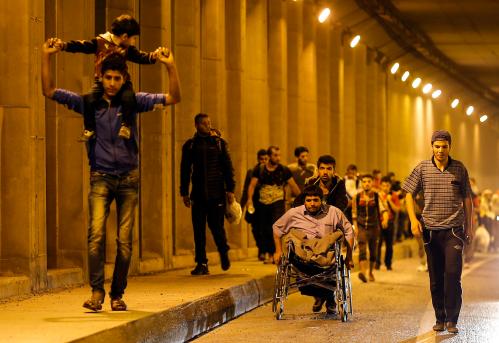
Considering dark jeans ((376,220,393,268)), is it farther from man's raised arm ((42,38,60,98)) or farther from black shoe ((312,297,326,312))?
man's raised arm ((42,38,60,98))

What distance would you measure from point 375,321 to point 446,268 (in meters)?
1.59

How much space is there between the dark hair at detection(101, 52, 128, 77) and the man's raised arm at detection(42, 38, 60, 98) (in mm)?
464

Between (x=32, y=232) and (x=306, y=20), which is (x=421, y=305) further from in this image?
(x=306, y=20)

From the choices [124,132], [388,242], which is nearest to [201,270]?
[124,132]

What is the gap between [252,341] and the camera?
42.0 feet

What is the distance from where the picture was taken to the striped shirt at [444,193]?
13.5 metres

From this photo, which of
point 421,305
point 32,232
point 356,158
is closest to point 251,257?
point 421,305

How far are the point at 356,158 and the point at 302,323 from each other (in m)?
29.9

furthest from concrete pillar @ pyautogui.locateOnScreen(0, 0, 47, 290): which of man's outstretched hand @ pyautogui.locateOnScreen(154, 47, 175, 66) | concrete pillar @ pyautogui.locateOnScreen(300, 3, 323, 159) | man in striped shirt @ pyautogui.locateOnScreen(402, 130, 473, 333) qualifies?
concrete pillar @ pyautogui.locateOnScreen(300, 3, 323, 159)

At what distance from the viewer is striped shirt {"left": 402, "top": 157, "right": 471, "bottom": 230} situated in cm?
1345

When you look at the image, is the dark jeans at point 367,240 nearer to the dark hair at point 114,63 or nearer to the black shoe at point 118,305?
the black shoe at point 118,305

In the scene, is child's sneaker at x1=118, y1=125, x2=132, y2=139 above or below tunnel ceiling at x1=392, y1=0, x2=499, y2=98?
below

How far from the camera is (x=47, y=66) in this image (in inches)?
461

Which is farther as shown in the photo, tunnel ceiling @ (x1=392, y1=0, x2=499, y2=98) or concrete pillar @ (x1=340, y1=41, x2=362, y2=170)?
concrete pillar @ (x1=340, y1=41, x2=362, y2=170)
